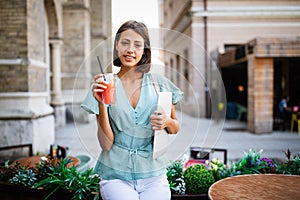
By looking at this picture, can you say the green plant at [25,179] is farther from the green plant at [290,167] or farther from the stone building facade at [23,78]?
the stone building facade at [23,78]

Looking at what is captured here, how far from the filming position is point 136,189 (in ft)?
6.86

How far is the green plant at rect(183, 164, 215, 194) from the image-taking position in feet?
10.4

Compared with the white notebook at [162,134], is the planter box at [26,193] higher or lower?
lower

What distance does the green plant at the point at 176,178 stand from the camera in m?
3.12

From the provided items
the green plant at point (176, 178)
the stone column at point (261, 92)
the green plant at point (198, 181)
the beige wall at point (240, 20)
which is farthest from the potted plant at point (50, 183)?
the beige wall at point (240, 20)

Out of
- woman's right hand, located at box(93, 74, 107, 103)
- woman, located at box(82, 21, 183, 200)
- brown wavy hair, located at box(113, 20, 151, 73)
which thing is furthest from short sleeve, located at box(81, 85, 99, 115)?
brown wavy hair, located at box(113, 20, 151, 73)

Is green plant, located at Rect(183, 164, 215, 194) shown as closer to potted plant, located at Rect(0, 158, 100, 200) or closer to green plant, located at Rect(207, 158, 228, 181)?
green plant, located at Rect(207, 158, 228, 181)

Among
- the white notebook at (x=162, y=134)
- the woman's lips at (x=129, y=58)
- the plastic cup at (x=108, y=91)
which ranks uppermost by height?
the woman's lips at (x=129, y=58)

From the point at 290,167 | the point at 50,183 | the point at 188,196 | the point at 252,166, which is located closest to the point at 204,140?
the point at 188,196

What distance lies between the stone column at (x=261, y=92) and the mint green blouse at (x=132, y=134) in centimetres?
1019

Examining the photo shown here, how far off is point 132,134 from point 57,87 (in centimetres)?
1168

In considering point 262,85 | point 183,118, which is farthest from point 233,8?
point 183,118

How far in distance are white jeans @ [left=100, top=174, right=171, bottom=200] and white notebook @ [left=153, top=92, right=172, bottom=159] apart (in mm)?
188

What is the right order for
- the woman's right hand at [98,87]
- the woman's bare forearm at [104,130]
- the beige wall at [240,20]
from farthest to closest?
the beige wall at [240,20], the woman's bare forearm at [104,130], the woman's right hand at [98,87]
